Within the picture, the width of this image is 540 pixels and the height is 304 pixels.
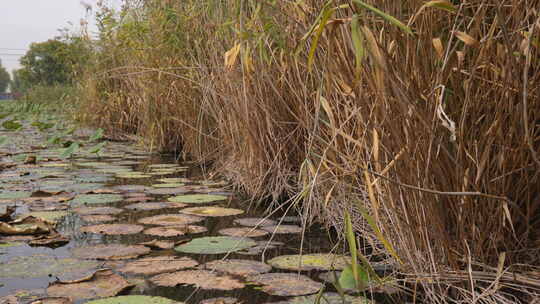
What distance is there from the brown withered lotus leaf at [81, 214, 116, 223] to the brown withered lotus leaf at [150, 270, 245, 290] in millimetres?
781

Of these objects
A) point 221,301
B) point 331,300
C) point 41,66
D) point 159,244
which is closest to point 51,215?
point 159,244

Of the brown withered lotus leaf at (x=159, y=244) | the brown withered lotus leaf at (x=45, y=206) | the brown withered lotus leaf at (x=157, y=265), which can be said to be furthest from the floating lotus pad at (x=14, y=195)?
the brown withered lotus leaf at (x=157, y=265)

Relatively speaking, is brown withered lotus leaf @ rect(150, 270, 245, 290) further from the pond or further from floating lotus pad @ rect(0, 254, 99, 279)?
floating lotus pad @ rect(0, 254, 99, 279)

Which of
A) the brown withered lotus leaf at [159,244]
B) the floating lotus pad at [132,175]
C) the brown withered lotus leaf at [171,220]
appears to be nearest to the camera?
the brown withered lotus leaf at [159,244]

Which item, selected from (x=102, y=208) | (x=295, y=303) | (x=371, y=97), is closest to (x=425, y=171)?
(x=371, y=97)

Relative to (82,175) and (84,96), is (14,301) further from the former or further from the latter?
(84,96)

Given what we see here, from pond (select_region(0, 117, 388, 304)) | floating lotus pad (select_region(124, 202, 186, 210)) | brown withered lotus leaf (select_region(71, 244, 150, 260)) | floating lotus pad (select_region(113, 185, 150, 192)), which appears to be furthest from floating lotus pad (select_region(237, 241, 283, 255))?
floating lotus pad (select_region(113, 185, 150, 192))

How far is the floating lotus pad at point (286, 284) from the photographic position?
56.8 inches

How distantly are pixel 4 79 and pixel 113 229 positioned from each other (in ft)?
235

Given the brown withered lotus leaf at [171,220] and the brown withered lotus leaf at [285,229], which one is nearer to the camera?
the brown withered lotus leaf at [285,229]

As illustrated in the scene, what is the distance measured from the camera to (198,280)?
5.01ft

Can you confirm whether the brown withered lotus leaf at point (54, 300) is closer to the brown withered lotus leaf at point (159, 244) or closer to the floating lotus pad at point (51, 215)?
the brown withered lotus leaf at point (159, 244)

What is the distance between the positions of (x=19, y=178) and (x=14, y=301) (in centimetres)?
219

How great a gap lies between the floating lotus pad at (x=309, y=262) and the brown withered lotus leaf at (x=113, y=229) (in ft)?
2.09
